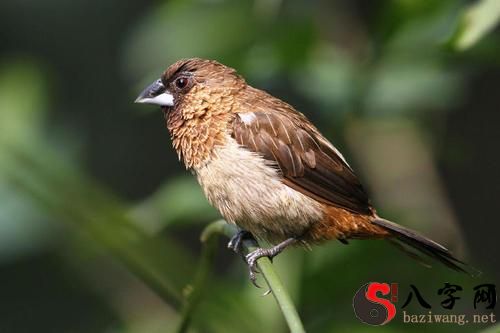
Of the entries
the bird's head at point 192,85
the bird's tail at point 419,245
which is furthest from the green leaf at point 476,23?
the bird's head at point 192,85

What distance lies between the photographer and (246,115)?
11.5 ft

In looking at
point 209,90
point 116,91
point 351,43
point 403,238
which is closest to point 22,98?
point 209,90

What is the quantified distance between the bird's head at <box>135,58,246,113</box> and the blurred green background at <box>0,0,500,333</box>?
0.69 ft

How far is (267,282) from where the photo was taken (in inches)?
93.4

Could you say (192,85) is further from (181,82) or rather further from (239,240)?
(239,240)

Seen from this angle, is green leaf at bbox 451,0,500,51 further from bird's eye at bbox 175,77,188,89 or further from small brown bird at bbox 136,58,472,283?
bird's eye at bbox 175,77,188,89

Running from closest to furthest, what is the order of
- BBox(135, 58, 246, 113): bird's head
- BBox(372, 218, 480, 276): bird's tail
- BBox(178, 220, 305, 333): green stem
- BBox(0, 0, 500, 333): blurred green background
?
BBox(178, 220, 305, 333): green stem
BBox(0, 0, 500, 333): blurred green background
BBox(372, 218, 480, 276): bird's tail
BBox(135, 58, 246, 113): bird's head

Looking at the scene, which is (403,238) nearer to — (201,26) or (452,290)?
(452,290)

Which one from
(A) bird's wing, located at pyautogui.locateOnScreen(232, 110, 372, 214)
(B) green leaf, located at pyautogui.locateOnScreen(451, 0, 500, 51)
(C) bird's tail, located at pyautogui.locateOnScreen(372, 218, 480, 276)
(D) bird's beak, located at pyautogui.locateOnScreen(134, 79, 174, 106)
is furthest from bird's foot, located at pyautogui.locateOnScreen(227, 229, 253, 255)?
(B) green leaf, located at pyautogui.locateOnScreen(451, 0, 500, 51)

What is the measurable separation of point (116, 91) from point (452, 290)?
4.44 m

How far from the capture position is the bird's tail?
3.02 m

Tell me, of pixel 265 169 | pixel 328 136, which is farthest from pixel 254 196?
pixel 328 136

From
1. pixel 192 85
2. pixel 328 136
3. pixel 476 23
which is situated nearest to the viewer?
pixel 476 23

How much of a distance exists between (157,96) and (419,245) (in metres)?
1.08
